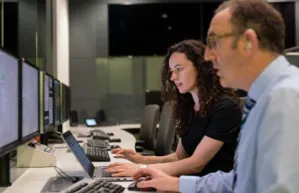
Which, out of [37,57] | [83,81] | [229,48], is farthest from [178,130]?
[83,81]

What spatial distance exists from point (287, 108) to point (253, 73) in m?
0.15

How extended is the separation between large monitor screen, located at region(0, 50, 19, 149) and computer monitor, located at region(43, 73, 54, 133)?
0.70 meters

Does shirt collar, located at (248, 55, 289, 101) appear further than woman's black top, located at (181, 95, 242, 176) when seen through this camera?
No

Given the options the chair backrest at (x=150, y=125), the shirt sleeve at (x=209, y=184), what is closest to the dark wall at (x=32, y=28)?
the chair backrest at (x=150, y=125)

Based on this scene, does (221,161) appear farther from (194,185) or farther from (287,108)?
(287,108)

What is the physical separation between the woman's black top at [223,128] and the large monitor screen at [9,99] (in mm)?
832

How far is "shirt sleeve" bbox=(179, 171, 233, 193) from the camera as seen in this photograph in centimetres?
124

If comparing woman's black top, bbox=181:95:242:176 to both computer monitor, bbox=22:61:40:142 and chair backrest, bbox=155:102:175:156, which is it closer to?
computer monitor, bbox=22:61:40:142

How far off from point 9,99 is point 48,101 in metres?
1.05

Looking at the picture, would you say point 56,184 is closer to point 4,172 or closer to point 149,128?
point 4,172

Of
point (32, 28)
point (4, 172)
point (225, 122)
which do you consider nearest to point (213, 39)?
point (225, 122)

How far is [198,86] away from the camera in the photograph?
1.71 m

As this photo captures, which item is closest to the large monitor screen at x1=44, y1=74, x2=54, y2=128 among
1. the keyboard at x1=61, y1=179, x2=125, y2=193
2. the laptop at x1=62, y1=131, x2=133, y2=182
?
the laptop at x1=62, y1=131, x2=133, y2=182

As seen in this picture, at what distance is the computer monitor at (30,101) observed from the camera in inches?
65.3
